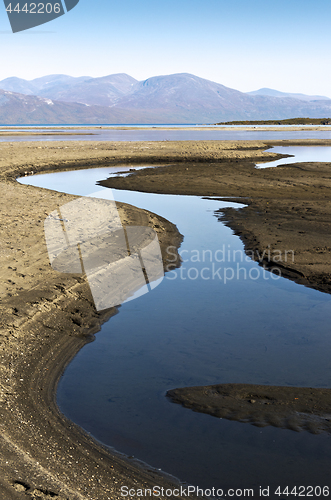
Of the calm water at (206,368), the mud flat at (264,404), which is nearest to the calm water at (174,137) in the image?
the calm water at (206,368)

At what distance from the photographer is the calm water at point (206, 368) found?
15.9 feet

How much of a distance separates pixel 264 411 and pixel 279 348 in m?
1.75

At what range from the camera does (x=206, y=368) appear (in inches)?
263

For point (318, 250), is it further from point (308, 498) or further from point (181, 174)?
point (181, 174)

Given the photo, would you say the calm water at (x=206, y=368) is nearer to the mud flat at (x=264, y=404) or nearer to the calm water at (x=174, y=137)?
the mud flat at (x=264, y=404)

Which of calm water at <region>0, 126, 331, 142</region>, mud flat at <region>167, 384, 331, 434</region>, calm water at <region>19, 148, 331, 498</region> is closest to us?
calm water at <region>19, 148, 331, 498</region>

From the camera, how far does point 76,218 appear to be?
15.1m

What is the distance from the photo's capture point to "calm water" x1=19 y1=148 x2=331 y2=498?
483 centimetres

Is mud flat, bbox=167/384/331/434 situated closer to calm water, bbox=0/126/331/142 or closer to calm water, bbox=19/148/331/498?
calm water, bbox=19/148/331/498

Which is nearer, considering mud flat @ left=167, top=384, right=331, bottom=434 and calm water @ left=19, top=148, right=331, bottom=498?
calm water @ left=19, top=148, right=331, bottom=498

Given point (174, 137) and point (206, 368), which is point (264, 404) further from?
point (174, 137)

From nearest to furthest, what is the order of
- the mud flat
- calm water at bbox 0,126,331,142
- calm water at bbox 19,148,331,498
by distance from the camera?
1. calm water at bbox 19,148,331,498
2. the mud flat
3. calm water at bbox 0,126,331,142

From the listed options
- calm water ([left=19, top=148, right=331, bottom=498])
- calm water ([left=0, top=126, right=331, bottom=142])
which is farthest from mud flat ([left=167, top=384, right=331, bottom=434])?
calm water ([left=0, top=126, right=331, bottom=142])

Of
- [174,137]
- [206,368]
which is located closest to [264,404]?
[206,368]
